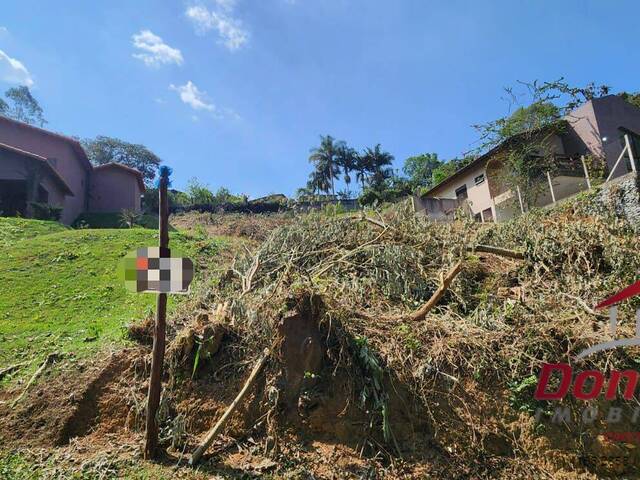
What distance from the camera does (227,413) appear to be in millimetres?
3918

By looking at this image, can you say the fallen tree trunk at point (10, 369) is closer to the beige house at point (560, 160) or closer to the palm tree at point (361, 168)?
the beige house at point (560, 160)

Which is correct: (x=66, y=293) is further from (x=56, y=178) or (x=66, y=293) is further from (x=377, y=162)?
(x=377, y=162)

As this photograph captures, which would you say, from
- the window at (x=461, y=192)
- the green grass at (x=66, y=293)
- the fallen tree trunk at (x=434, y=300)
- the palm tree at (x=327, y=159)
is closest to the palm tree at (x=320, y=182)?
the palm tree at (x=327, y=159)

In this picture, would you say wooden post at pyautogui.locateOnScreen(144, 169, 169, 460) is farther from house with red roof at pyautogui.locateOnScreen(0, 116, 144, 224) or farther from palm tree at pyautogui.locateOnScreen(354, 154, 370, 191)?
palm tree at pyautogui.locateOnScreen(354, 154, 370, 191)

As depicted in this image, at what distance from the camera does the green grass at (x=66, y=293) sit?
5.69 meters

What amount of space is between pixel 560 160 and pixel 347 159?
1165 inches

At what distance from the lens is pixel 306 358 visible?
444cm

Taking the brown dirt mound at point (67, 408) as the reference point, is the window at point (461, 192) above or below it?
above

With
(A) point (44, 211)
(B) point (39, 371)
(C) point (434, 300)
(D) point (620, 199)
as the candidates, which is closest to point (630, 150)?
(D) point (620, 199)

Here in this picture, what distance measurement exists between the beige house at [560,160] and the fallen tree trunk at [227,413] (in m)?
12.5

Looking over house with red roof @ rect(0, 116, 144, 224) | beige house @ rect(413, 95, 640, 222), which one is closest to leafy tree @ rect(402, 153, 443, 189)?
beige house @ rect(413, 95, 640, 222)

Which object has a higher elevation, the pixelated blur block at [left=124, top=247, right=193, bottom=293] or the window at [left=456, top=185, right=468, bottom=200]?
the window at [left=456, top=185, right=468, bottom=200]

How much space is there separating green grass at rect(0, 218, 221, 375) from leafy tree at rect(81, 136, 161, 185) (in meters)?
28.5

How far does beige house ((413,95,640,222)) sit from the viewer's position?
16.1m
